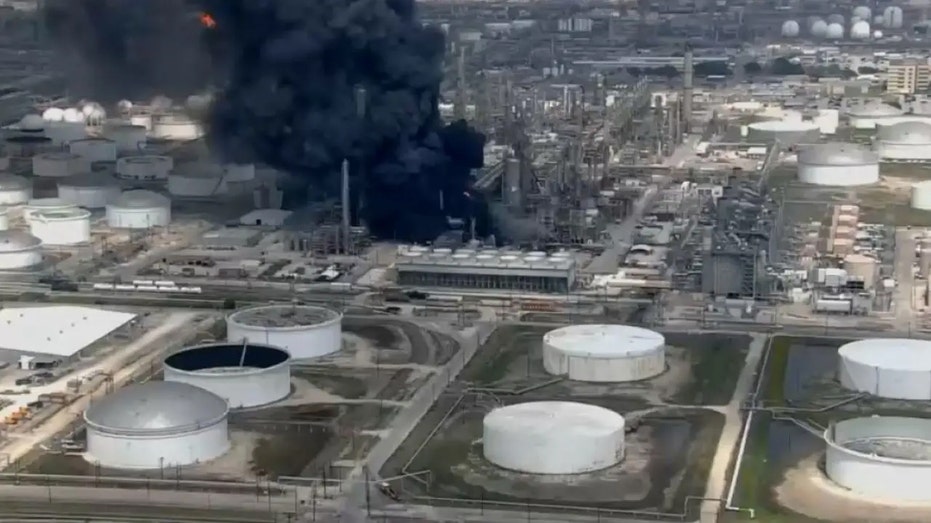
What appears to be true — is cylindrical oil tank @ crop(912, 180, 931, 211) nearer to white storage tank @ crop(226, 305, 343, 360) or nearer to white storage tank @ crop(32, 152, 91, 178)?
white storage tank @ crop(226, 305, 343, 360)

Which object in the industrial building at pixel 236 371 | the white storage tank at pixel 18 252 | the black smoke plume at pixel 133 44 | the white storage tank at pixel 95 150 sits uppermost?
the black smoke plume at pixel 133 44

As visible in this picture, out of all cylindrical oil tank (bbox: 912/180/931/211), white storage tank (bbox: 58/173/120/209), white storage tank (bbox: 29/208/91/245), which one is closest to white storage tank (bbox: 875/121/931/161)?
cylindrical oil tank (bbox: 912/180/931/211)

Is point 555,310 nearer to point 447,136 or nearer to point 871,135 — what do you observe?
point 447,136

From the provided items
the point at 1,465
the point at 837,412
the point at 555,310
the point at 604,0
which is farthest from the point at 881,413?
the point at 604,0

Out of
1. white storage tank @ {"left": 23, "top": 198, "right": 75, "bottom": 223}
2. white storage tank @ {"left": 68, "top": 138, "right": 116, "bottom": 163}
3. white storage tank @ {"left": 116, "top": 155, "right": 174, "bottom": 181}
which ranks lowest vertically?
white storage tank @ {"left": 23, "top": 198, "right": 75, "bottom": 223}

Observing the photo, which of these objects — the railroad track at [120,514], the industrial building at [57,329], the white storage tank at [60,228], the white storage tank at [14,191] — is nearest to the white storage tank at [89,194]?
the white storage tank at [14,191]

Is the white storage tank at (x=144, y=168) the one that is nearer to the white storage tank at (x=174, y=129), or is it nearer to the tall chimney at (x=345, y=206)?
the white storage tank at (x=174, y=129)
